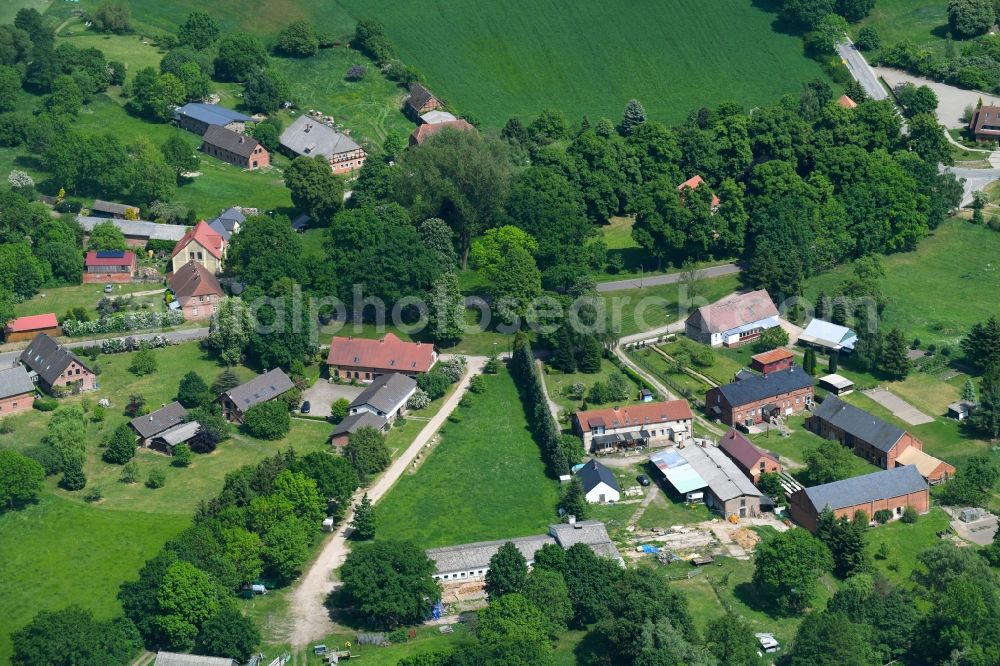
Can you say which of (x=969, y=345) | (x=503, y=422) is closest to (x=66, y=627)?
(x=503, y=422)

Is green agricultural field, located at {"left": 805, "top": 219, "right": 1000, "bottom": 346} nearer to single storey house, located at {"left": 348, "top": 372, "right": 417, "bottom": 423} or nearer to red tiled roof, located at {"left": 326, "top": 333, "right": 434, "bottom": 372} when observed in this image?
red tiled roof, located at {"left": 326, "top": 333, "right": 434, "bottom": 372}

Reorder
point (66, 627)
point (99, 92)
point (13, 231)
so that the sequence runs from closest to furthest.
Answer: point (66, 627) → point (13, 231) → point (99, 92)

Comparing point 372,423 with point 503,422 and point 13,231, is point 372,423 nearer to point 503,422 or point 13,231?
point 503,422

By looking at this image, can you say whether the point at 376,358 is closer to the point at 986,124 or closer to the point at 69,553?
the point at 69,553

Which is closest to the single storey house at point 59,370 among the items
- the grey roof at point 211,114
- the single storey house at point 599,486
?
the single storey house at point 599,486

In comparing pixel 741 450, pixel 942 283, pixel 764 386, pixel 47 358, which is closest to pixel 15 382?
pixel 47 358

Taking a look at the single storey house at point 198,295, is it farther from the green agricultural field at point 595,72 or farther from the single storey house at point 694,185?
the green agricultural field at point 595,72

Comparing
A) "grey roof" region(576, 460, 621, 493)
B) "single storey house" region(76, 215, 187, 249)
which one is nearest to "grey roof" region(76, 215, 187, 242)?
"single storey house" region(76, 215, 187, 249)
